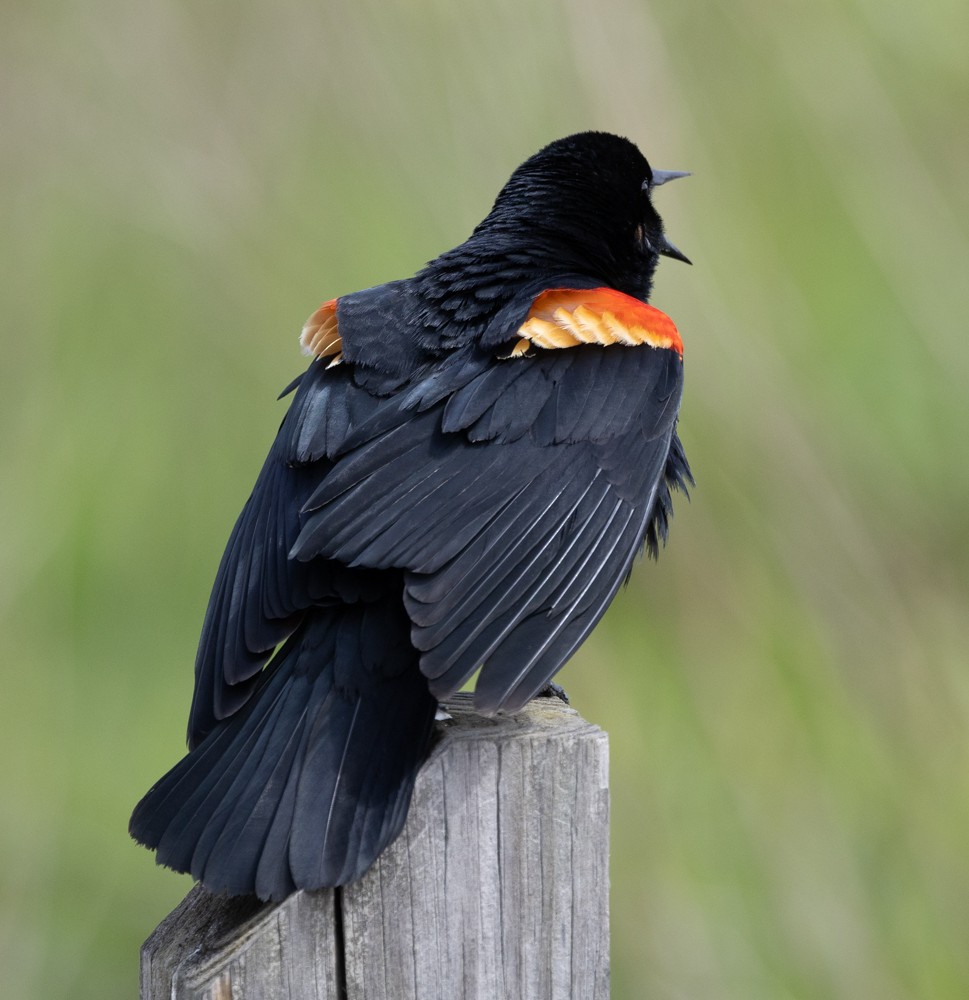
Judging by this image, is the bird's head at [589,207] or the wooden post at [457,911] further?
the bird's head at [589,207]

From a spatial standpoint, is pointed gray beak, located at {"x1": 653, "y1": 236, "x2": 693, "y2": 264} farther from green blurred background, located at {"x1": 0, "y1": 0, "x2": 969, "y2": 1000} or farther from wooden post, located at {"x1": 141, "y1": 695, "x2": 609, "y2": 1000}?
wooden post, located at {"x1": 141, "y1": 695, "x2": 609, "y2": 1000}

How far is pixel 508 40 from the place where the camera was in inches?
142

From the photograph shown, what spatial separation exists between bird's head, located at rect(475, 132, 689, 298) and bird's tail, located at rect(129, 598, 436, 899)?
3.69 feet

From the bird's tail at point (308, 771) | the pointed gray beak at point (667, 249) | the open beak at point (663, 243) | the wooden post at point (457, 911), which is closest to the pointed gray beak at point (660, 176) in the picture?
the open beak at point (663, 243)

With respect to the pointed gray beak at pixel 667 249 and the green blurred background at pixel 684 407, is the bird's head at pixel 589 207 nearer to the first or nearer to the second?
the pointed gray beak at pixel 667 249

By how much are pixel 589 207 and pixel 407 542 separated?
1244mm

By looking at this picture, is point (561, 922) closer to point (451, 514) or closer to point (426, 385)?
point (451, 514)

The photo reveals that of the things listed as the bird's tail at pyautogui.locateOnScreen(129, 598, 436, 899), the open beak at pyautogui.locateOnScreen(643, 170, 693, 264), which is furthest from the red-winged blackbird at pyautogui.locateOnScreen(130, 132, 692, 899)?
the open beak at pyautogui.locateOnScreen(643, 170, 693, 264)

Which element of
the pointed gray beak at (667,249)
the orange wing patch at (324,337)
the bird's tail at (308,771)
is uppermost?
the pointed gray beak at (667,249)

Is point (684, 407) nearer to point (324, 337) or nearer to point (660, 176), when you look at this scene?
point (660, 176)

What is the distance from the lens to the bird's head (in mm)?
2637

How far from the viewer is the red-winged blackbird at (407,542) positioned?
1519 millimetres

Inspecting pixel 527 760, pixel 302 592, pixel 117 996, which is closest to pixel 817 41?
pixel 302 592

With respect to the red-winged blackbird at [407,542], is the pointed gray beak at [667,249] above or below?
above
